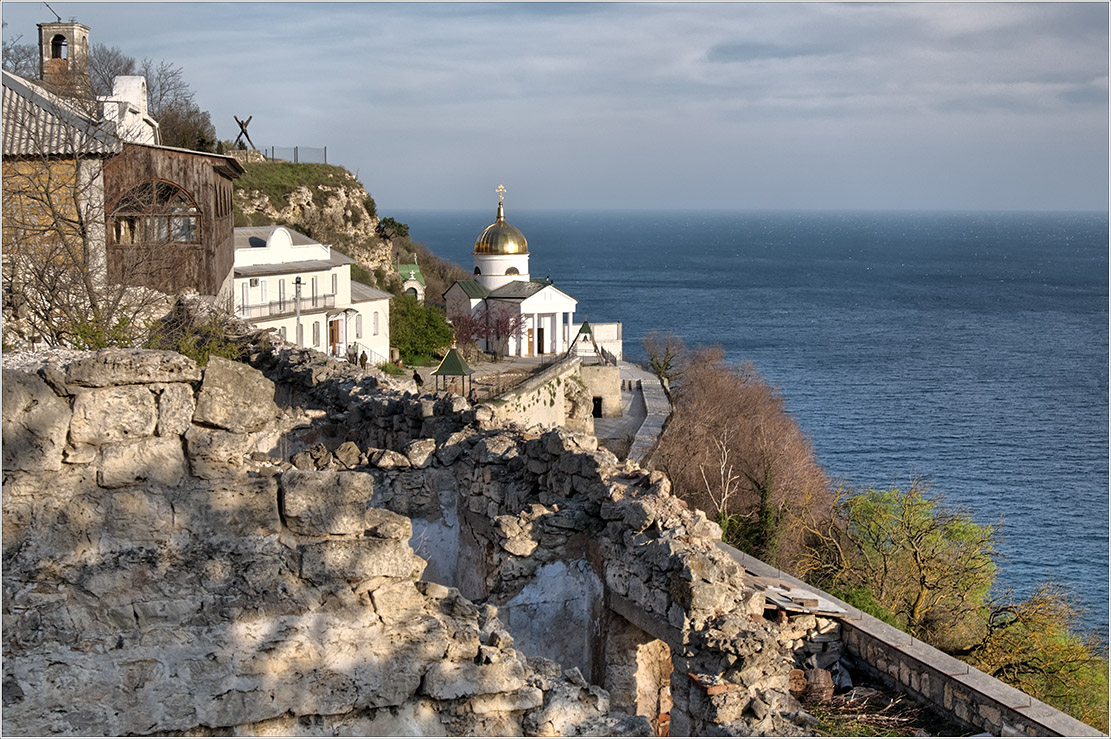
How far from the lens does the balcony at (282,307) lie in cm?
4412

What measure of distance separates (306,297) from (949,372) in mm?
49578

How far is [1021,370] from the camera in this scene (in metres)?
82.5

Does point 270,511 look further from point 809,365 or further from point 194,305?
point 809,365

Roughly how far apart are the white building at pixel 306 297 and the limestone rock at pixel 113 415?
37257 millimetres

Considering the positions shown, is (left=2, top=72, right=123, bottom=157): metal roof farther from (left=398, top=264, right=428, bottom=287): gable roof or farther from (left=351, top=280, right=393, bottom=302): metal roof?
(left=398, top=264, right=428, bottom=287): gable roof

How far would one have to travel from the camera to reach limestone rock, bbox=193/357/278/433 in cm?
666

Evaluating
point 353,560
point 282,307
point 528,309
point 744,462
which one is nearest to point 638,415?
point 528,309

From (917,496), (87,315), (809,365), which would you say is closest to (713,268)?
(809,365)

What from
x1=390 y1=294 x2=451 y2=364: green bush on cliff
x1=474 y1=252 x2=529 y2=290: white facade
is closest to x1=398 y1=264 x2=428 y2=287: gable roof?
x1=474 y1=252 x2=529 y2=290: white facade

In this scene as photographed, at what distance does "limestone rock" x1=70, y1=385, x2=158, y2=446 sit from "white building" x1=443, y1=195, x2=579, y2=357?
57.2m

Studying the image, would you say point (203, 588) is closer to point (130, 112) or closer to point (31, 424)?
point (31, 424)

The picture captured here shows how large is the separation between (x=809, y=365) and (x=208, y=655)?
262 feet

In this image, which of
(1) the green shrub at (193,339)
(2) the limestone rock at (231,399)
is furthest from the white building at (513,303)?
(2) the limestone rock at (231,399)

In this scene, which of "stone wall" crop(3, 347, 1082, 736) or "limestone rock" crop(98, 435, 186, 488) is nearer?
"stone wall" crop(3, 347, 1082, 736)
